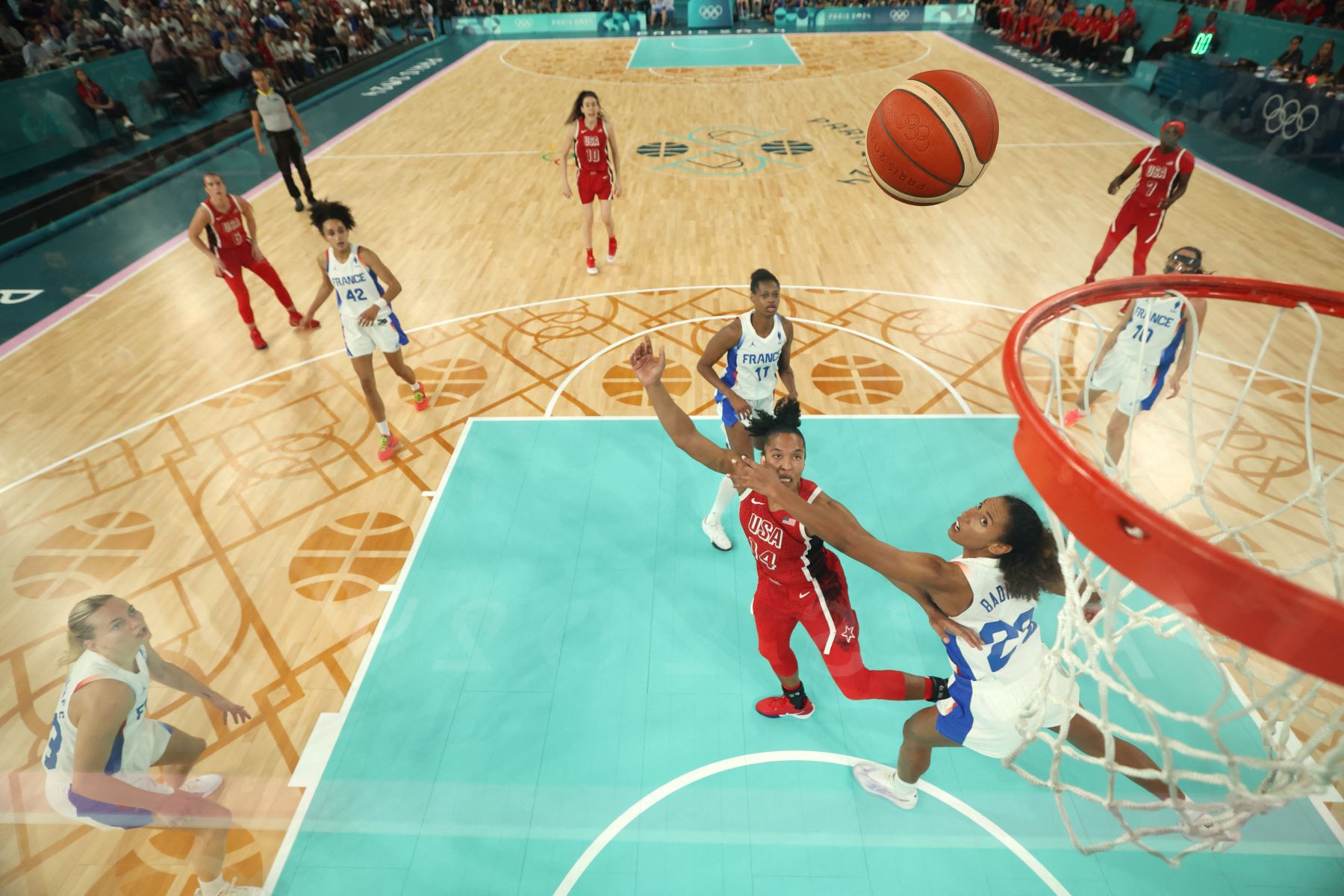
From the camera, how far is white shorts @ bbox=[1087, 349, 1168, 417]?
435cm

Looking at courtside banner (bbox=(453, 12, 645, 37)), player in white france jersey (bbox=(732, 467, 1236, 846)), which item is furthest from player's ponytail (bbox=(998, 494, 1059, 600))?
courtside banner (bbox=(453, 12, 645, 37))

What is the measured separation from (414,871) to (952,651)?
2.37 metres

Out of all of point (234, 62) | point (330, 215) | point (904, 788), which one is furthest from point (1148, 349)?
point (234, 62)

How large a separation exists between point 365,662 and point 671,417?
2.23 metres

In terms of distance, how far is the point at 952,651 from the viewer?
99.8 inches

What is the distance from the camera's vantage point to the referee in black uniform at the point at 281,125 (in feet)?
28.6

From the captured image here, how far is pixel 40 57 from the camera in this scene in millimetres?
11781

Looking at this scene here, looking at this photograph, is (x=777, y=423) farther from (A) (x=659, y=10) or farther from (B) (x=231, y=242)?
(A) (x=659, y=10)

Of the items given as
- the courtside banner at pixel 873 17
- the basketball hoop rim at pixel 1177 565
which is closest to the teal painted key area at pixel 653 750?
the basketball hoop rim at pixel 1177 565

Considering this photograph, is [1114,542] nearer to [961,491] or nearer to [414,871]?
[414,871]

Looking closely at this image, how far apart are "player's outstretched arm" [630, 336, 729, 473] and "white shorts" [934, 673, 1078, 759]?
1.25 m

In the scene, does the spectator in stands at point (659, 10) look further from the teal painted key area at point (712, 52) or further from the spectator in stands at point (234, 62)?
the spectator in stands at point (234, 62)

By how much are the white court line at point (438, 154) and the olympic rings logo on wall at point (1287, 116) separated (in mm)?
11760

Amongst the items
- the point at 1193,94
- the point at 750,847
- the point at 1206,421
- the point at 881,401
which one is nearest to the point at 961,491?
the point at 881,401
